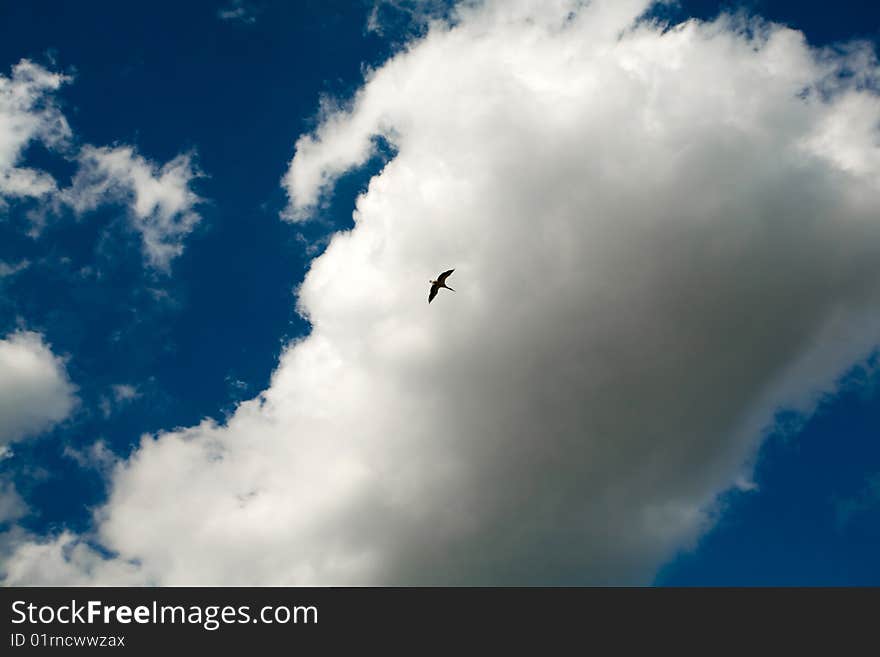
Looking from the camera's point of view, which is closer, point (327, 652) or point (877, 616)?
point (327, 652)

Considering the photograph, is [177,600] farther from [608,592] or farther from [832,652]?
[832,652]

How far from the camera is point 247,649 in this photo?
82875 millimetres

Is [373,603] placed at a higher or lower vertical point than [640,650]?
higher

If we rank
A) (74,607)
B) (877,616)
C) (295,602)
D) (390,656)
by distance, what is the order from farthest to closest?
(877,616), (390,656), (295,602), (74,607)

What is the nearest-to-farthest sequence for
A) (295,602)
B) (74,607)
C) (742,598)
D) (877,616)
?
(74,607), (295,602), (877,616), (742,598)

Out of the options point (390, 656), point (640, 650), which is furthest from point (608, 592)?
point (390, 656)

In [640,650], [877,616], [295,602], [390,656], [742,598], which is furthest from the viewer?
[742,598]

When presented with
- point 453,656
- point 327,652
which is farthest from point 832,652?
Result: point 327,652

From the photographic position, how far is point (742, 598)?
393ft

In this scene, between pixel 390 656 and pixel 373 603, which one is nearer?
pixel 390 656

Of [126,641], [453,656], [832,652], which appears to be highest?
[126,641]

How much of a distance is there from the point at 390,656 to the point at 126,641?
41.3m

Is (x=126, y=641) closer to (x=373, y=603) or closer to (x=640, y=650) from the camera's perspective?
(x=373, y=603)

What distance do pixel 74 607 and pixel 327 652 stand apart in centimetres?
3722
